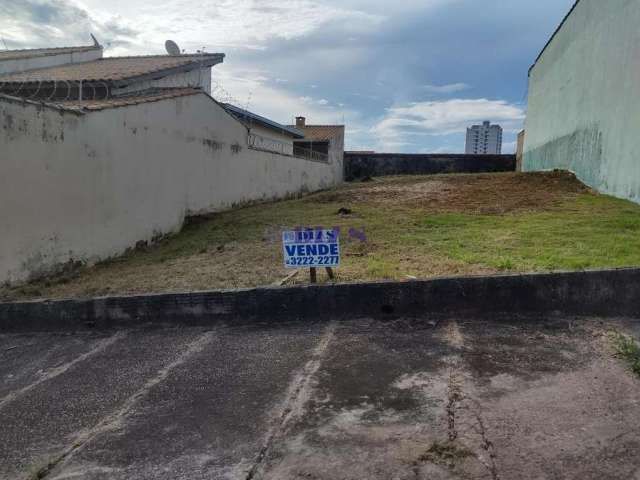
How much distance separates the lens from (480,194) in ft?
40.7

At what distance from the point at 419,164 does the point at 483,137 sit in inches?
1086

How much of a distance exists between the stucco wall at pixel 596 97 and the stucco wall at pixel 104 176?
8.58 meters

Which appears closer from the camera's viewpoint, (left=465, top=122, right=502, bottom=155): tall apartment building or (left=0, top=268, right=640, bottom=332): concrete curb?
(left=0, top=268, right=640, bottom=332): concrete curb

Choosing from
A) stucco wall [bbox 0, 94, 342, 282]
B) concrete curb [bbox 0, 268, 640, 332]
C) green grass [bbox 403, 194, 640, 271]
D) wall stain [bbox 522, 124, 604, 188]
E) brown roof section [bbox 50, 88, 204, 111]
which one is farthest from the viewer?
wall stain [bbox 522, 124, 604, 188]

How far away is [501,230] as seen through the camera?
7.45m

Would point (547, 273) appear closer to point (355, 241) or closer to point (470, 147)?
point (355, 241)

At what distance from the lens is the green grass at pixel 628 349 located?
10.3ft

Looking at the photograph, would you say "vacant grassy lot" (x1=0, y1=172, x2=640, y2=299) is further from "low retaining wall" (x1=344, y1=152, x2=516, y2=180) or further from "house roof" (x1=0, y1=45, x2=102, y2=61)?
"low retaining wall" (x1=344, y1=152, x2=516, y2=180)

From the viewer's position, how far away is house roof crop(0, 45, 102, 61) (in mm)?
14692

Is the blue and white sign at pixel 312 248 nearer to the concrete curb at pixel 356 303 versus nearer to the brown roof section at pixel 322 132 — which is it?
the concrete curb at pixel 356 303

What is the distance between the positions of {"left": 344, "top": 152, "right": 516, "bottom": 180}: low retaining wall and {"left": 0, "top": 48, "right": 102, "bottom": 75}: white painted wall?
14331mm

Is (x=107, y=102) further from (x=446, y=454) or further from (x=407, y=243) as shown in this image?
(x=446, y=454)

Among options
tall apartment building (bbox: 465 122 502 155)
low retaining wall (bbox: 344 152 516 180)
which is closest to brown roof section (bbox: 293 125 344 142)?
low retaining wall (bbox: 344 152 516 180)

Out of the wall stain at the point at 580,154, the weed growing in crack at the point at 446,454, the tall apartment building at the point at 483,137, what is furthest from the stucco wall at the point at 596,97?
the tall apartment building at the point at 483,137
